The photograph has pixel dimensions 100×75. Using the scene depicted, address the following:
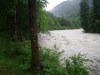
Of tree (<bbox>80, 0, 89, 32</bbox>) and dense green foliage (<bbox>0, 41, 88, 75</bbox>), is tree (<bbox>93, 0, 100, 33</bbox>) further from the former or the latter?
dense green foliage (<bbox>0, 41, 88, 75</bbox>)

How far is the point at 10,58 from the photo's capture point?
17672 mm

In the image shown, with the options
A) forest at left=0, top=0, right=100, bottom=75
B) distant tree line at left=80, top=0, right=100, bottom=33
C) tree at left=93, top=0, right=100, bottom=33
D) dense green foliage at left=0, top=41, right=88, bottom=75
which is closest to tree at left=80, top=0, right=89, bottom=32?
distant tree line at left=80, top=0, right=100, bottom=33

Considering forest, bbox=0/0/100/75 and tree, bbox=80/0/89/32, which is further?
tree, bbox=80/0/89/32

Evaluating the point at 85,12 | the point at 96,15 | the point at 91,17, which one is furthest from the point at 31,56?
the point at 85,12

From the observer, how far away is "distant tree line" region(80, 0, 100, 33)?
7109 centimetres

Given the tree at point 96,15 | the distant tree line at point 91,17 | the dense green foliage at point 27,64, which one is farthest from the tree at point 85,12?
the dense green foliage at point 27,64

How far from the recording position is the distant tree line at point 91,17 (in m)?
71.1

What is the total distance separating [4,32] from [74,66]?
15.8 meters

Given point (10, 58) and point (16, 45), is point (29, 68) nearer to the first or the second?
point (10, 58)

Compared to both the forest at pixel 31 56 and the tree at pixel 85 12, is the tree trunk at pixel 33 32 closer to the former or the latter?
the forest at pixel 31 56

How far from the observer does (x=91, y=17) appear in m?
75.4

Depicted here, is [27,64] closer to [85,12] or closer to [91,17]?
[91,17]

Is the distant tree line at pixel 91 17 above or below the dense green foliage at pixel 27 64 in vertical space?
above

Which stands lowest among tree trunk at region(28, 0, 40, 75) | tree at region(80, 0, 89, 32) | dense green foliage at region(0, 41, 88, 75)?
dense green foliage at region(0, 41, 88, 75)
